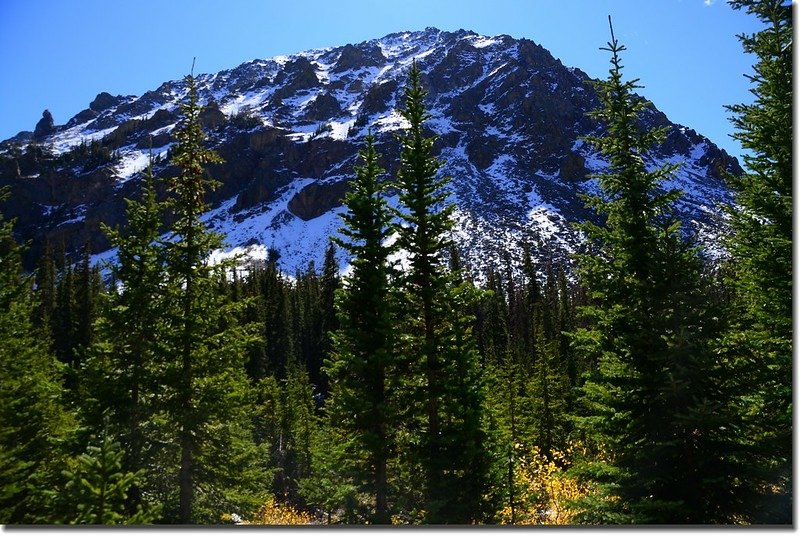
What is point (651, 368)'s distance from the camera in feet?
27.1

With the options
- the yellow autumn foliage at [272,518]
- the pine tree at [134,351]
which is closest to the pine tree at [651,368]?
the yellow autumn foliage at [272,518]

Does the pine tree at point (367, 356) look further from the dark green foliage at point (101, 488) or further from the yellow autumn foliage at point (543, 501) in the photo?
the dark green foliage at point (101, 488)

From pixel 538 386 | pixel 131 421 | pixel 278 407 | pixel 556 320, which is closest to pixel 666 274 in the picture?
pixel 131 421

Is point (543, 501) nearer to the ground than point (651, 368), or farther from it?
nearer to the ground

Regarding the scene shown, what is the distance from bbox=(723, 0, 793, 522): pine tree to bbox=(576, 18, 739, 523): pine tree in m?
0.57

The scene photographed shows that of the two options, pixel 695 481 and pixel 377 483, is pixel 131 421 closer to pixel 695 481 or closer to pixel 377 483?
pixel 377 483

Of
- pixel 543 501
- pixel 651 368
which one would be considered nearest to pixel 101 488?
pixel 651 368

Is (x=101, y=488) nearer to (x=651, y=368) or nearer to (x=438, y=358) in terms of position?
(x=438, y=358)

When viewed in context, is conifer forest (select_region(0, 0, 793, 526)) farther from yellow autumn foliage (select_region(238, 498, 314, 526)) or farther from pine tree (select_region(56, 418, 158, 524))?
yellow autumn foliage (select_region(238, 498, 314, 526))

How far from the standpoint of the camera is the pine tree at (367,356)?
1115 cm

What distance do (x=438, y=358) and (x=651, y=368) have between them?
4973 mm

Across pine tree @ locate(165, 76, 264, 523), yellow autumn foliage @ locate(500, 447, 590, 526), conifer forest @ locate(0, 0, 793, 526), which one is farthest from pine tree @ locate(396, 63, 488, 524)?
pine tree @ locate(165, 76, 264, 523)

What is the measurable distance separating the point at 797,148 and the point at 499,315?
5028cm

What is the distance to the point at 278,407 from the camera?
37.1 meters
